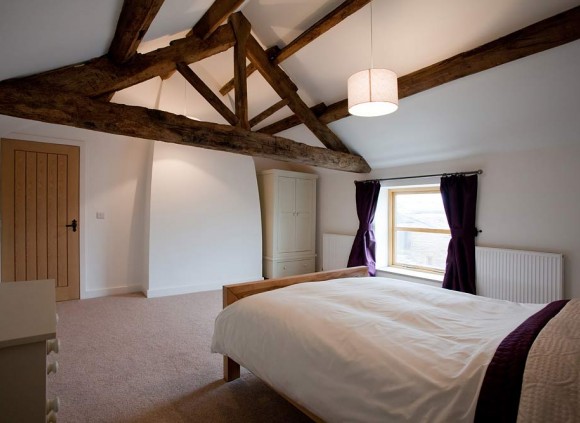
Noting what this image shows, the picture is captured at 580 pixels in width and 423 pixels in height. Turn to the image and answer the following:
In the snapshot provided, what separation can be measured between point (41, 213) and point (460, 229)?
5.13 m

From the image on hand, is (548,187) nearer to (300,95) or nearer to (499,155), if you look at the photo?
(499,155)

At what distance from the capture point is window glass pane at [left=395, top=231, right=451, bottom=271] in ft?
13.7

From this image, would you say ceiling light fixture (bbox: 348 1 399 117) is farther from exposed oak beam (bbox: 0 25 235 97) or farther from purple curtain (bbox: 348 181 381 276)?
purple curtain (bbox: 348 181 381 276)

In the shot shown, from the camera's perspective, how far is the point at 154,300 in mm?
4141

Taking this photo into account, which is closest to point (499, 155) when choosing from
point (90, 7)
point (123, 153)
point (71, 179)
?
point (90, 7)

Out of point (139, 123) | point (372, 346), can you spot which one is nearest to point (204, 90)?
point (139, 123)

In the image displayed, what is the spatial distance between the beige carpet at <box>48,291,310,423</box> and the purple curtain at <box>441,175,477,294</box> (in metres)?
2.62

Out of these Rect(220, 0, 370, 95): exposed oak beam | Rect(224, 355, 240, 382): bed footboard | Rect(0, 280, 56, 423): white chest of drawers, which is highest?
Rect(220, 0, 370, 95): exposed oak beam

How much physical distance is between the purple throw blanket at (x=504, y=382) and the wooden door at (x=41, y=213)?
4.69m

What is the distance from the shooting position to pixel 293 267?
5484 millimetres

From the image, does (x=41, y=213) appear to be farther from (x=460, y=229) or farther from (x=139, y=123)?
(x=460, y=229)

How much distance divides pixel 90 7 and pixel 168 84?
279 cm

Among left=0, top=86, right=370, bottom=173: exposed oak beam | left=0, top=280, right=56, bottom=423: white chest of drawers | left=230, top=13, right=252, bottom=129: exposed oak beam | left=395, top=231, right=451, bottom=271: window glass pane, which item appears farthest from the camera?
left=395, top=231, right=451, bottom=271: window glass pane

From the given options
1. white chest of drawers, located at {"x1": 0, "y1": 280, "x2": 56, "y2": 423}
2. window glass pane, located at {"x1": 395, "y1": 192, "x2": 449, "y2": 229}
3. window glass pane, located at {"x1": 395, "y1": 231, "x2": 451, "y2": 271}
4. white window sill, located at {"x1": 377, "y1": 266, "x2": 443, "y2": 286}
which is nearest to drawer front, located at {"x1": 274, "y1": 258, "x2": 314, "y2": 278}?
white window sill, located at {"x1": 377, "y1": 266, "x2": 443, "y2": 286}
